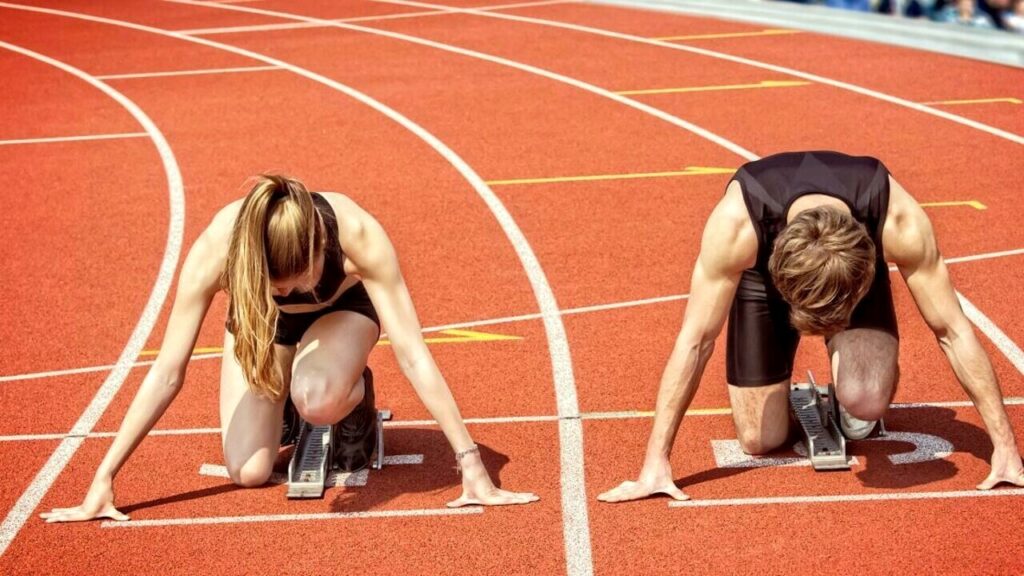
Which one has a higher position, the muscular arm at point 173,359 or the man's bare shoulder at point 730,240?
the man's bare shoulder at point 730,240

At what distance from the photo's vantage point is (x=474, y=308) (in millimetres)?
7660

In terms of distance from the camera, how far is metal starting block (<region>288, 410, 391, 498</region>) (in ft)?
18.0

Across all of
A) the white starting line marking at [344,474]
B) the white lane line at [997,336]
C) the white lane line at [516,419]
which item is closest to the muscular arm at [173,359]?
the white starting line marking at [344,474]

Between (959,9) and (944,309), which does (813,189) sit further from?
(959,9)

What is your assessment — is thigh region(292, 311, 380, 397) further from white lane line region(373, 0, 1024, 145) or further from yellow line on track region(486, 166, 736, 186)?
white lane line region(373, 0, 1024, 145)

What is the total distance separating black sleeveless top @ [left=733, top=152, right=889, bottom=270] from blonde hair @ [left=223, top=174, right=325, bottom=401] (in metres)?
1.62

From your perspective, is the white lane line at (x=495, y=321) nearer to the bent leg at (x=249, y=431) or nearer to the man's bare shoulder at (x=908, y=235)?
the bent leg at (x=249, y=431)

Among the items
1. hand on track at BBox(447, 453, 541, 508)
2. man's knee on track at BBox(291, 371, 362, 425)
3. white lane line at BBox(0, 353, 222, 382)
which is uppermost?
man's knee on track at BBox(291, 371, 362, 425)

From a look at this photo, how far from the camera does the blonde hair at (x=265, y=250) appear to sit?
4.82m

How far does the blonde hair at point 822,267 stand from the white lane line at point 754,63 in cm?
650

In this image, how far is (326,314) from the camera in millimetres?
5625

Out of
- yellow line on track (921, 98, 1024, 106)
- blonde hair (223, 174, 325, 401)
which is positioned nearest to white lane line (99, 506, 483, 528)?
blonde hair (223, 174, 325, 401)

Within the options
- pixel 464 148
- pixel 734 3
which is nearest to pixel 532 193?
pixel 464 148

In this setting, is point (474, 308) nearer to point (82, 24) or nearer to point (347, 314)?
point (347, 314)
